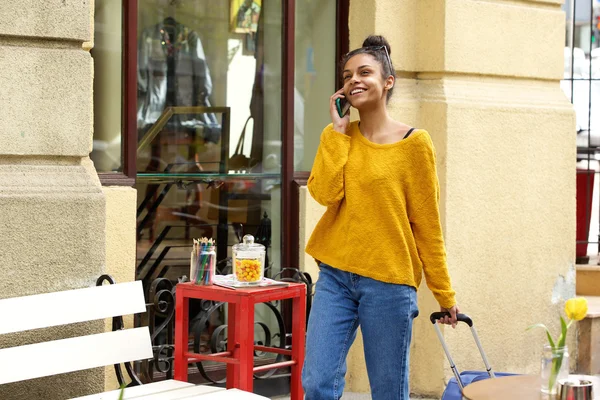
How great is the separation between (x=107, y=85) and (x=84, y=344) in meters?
1.58

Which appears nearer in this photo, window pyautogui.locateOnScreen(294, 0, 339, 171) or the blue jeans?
the blue jeans

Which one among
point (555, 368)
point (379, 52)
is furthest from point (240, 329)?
point (555, 368)

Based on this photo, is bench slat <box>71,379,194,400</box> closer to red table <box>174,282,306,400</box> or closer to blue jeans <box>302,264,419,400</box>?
red table <box>174,282,306,400</box>

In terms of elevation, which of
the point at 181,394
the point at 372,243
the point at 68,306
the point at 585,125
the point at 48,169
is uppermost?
the point at 585,125

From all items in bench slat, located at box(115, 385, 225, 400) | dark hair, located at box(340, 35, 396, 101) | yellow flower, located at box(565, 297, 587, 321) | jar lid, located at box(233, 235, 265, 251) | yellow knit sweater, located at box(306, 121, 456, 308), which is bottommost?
bench slat, located at box(115, 385, 225, 400)

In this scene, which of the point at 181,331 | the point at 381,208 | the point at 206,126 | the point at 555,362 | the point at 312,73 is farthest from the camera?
the point at 312,73

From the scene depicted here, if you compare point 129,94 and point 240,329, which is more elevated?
point 129,94

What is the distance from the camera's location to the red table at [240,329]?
442 centimetres

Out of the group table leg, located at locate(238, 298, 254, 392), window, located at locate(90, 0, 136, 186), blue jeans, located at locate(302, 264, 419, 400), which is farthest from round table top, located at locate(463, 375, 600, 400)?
window, located at locate(90, 0, 136, 186)

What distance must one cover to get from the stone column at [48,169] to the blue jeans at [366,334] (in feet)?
4.00

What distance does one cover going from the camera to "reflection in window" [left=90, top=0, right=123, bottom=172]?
531 centimetres

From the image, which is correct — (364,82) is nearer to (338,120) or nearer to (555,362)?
(338,120)

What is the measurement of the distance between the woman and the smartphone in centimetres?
2

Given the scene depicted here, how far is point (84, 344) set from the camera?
433 centimetres
